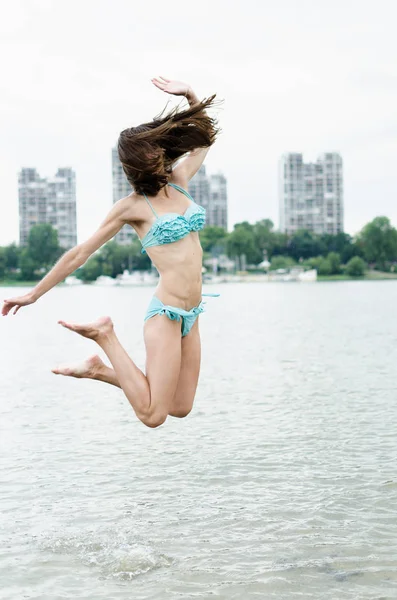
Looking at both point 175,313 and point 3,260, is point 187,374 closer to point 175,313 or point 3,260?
point 175,313

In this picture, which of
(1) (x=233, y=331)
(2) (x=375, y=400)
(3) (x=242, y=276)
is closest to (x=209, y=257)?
(3) (x=242, y=276)

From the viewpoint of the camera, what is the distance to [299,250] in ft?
578

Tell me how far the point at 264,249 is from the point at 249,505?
17399 centimetres

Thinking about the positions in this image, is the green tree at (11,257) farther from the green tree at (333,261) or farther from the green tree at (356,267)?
the green tree at (356,267)

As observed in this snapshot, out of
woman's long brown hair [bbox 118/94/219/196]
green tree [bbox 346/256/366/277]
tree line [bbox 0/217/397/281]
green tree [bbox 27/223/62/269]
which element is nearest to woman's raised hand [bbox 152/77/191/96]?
woman's long brown hair [bbox 118/94/219/196]

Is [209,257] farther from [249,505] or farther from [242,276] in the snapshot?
[249,505]

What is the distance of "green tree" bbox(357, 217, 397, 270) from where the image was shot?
173m

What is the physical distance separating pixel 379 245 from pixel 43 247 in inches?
2424

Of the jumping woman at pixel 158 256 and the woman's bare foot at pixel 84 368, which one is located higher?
the jumping woman at pixel 158 256

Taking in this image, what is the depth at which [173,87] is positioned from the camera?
284 inches

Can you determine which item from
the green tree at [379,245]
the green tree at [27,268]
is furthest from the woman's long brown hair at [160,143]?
the green tree at [379,245]

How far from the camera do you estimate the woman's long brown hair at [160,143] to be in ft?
21.1

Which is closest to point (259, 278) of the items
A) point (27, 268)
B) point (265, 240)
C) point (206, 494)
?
point (265, 240)

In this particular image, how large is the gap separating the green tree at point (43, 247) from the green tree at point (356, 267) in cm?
5106
